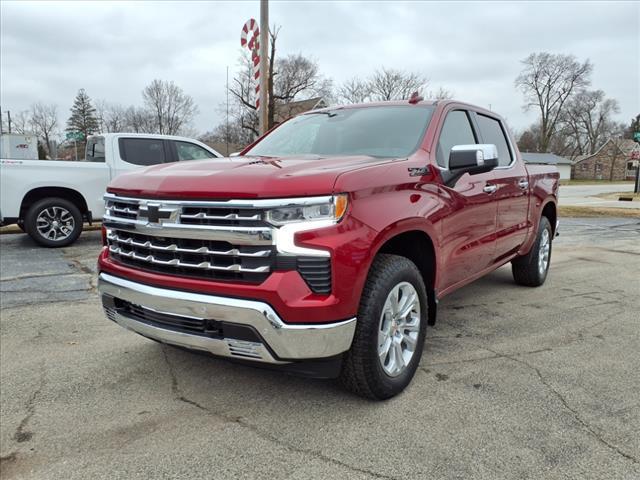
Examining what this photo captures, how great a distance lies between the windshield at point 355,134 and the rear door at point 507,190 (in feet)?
3.36

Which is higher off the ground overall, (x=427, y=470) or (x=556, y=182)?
(x=556, y=182)

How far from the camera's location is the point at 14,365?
3502 mm

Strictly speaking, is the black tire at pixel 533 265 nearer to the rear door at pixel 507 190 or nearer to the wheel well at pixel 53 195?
the rear door at pixel 507 190

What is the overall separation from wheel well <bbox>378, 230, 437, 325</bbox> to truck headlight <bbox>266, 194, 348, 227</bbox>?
0.71m

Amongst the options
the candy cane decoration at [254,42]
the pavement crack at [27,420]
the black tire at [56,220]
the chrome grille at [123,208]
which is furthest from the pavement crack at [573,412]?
the candy cane decoration at [254,42]

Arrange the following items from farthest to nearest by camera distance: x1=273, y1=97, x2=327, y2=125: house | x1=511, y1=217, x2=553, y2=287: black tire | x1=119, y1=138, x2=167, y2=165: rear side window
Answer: x1=273, y1=97, x2=327, y2=125: house, x1=119, y1=138, x2=167, y2=165: rear side window, x1=511, y1=217, x2=553, y2=287: black tire

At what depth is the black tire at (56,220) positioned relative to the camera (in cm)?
775

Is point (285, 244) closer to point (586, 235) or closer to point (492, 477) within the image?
point (492, 477)

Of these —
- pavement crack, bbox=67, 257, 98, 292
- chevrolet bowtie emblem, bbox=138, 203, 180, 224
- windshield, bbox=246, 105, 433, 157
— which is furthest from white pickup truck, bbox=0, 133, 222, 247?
chevrolet bowtie emblem, bbox=138, 203, 180, 224

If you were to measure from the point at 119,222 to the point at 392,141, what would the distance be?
189 centimetres

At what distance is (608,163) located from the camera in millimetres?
75812

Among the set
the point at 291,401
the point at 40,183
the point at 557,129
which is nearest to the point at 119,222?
the point at 291,401

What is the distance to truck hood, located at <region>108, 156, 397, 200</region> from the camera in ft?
8.00

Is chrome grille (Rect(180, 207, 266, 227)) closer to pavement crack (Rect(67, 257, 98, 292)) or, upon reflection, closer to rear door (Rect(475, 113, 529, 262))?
rear door (Rect(475, 113, 529, 262))
